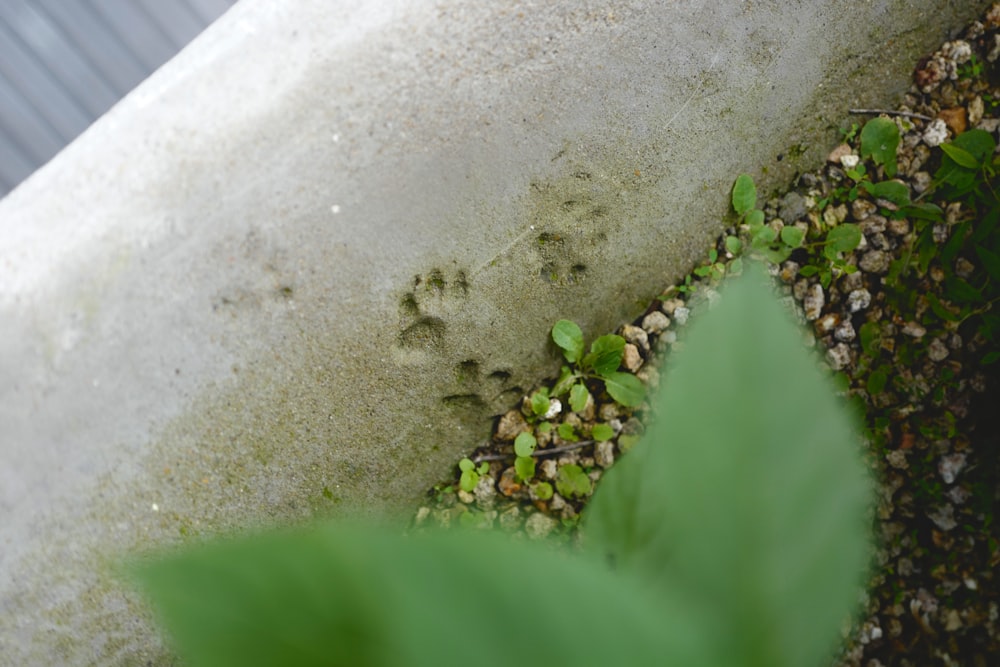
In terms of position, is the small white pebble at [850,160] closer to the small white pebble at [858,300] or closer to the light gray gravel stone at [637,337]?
the small white pebble at [858,300]

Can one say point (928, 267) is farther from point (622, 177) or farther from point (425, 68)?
point (425, 68)

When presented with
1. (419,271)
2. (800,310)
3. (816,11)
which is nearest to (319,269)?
(419,271)

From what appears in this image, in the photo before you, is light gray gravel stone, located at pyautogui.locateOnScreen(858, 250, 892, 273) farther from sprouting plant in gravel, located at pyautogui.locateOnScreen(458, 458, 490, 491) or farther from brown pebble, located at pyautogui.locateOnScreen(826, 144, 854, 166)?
sprouting plant in gravel, located at pyautogui.locateOnScreen(458, 458, 490, 491)

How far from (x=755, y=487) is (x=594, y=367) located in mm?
1233

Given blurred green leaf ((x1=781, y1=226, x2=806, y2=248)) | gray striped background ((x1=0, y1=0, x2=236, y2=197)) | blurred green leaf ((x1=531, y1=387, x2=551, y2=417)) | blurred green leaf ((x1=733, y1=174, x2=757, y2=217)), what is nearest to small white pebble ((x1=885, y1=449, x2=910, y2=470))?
blurred green leaf ((x1=781, y1=226, x2=806, y2=248))

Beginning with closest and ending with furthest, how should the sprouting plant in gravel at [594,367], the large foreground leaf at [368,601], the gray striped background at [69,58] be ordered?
the large foreground leaf at [368,601] < the gray striped background at [69,58] < the sprouting plant in gravel at [594,367]

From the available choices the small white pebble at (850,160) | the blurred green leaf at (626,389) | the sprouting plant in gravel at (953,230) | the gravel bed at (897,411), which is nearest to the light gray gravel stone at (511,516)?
the gravel bed at (897,411)

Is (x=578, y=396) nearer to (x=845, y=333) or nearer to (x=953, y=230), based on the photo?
(x=845, y=333)

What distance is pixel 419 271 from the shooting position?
1361mm

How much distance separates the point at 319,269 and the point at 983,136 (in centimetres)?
144

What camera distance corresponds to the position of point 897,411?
153 centimetres

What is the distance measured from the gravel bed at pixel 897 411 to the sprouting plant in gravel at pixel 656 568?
1111mm

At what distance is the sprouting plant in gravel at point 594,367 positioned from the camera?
149cm

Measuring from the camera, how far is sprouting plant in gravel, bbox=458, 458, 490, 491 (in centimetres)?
151
